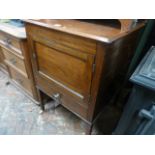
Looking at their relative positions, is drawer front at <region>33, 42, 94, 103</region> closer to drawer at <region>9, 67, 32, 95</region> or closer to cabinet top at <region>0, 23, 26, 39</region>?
cabinet top at <region>0, 23, 26, 39</region>

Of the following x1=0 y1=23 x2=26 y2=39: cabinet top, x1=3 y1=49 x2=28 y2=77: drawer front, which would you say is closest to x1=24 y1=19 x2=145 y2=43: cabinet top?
x1=0 y1=23 x2=26 y2=39: cabinet top

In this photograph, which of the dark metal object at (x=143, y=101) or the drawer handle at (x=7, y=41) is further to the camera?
the drawer handle at (x=7, y=41)

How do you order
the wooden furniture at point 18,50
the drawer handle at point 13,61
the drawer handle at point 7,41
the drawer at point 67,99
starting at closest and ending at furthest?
the drawer at point 67,99, the wooden furniture at point 18,50, the drawer handle at point 7,41, the drawer handle at point 13,61

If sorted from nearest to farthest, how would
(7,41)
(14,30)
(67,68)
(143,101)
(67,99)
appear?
1. (143,101)
2. (67,68)
3. (67,99)
4. (14,30)
5. (7,41)

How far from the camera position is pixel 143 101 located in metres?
0.59

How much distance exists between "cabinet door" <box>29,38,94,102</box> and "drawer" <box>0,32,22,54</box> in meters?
0.25

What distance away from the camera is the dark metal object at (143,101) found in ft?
1.73

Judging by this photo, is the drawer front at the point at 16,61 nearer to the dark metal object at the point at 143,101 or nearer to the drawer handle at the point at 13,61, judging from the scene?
the drawer handle at the point at 13,61

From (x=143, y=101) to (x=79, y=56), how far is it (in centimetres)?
36

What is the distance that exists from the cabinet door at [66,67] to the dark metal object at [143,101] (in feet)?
0.71

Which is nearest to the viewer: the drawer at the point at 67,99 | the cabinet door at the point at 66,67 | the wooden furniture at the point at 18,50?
the cabinet door at the point at 66,67

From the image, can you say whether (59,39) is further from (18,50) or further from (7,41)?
(7,41)

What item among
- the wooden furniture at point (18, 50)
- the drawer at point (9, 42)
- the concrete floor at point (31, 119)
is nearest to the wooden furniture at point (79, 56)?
the wooden furniture at point (18, 50)

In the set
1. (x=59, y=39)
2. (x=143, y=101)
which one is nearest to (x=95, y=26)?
(x=59, y=39)
